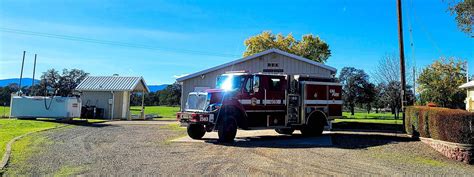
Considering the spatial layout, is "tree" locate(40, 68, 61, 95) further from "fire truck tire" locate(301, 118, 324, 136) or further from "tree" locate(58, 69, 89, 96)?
"fire truck tire" locate(301, 118, 324, 136)

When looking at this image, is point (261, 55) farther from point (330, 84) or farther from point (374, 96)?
point (374, 96)

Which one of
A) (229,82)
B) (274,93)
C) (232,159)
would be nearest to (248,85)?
(229,82)

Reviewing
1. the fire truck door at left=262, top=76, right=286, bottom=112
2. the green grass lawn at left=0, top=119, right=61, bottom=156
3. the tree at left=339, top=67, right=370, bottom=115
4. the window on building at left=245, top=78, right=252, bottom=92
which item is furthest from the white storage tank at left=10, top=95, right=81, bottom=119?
the tree at left=339, top=67, right=370, bottom=115

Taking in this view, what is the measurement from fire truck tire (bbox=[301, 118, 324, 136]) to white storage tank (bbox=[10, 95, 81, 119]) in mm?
15782

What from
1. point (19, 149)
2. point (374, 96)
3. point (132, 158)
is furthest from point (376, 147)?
point (374, 96)

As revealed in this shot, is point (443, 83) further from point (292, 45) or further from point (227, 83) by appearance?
point (227, 83)

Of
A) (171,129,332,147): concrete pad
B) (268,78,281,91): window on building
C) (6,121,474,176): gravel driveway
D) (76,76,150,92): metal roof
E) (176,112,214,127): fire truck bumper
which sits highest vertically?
(76,76,150,92): metal roof

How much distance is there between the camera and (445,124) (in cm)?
1016

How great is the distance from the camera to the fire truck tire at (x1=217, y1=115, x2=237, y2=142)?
43.2ft

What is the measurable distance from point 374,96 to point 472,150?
53.2 m

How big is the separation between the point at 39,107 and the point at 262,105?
54.4 feet

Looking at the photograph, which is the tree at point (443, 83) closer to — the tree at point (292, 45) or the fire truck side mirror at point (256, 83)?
the tree at point (292, 45)

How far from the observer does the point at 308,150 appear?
11086mm

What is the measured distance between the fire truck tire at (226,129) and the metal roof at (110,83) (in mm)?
17595
